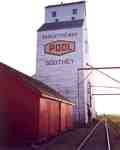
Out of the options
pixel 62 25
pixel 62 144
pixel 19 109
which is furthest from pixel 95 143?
pixel 62 25

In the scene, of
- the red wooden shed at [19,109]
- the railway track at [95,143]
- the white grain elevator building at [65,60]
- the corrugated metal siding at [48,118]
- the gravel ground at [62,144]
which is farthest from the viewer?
the white grain elevator building at [65,60]

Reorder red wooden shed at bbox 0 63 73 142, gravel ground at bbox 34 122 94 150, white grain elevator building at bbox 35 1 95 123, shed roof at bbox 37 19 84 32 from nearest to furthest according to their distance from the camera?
gravel ground at bbox 34 122 94 150 < red wooden shed at bbox 0 63 73 142 < white grain elevator building at bbox 35 1 95 123 < shed roof at bbox 37 19 84 32

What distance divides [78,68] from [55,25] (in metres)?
8.40

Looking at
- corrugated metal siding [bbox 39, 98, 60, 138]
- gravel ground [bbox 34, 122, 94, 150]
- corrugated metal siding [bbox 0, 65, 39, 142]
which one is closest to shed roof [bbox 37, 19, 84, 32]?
corrugated metal siding [bbox 39, 98, 60, 138]

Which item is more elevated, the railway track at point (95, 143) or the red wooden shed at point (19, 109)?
the red wooden shed at point (19, 109)

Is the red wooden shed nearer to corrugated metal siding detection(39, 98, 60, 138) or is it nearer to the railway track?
corrugated metal siding detection(39, 98, 60, 138)

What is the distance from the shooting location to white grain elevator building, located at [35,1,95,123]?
3722 centimetres

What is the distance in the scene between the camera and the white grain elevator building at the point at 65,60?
3722cm

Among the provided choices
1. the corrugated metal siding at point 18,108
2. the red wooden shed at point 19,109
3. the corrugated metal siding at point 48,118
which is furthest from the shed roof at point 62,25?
the corrugated metal siding at point 18,108

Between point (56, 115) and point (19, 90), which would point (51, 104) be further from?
point (19, 90)

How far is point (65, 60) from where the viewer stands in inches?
1519

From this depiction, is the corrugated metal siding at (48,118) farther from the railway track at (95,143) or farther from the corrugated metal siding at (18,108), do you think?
the railway track at (95,143)

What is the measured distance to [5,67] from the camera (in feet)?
57.7

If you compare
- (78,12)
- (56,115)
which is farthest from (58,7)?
(56,115)
